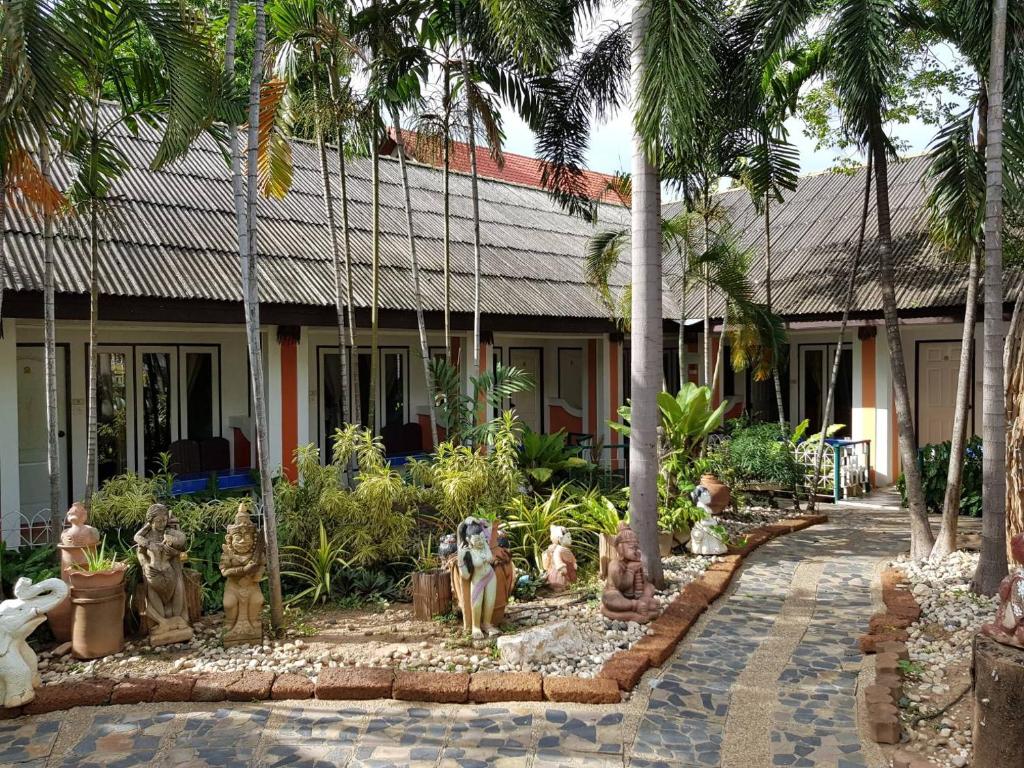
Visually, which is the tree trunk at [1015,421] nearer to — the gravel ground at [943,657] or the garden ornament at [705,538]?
the gravel ground at [943,657]

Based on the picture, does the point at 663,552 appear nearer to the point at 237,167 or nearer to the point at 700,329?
the point at 237,167

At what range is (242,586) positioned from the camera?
5676 mm

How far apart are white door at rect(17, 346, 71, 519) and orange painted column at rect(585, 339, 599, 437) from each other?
867 cm

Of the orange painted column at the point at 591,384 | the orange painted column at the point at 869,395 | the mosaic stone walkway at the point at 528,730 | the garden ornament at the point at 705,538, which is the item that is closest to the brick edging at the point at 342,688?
the mosaic stone walkway at the point at 528,730

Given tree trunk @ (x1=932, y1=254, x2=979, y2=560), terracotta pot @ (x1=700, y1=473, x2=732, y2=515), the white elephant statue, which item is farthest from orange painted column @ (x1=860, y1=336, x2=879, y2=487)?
the white elephant statue

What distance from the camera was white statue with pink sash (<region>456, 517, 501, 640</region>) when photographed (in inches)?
224

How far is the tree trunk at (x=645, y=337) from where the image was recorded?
6863 millimetres

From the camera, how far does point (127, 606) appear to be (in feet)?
19.5

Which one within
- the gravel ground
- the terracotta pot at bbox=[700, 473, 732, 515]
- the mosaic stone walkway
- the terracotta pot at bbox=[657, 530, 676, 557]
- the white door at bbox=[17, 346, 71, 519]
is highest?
the white door at bbox=[17, 346, 71, 519]

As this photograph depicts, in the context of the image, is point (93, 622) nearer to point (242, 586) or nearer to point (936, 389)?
point (242, 586)

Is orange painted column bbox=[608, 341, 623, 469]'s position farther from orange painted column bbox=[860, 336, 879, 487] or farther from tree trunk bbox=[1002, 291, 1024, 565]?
tree trunk bbox=[1002, 291, 1024, 565]

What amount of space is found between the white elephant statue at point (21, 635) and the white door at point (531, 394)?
11.1 m

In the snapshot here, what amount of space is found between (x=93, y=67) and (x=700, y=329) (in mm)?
10651

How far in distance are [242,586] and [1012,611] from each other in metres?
4.61
